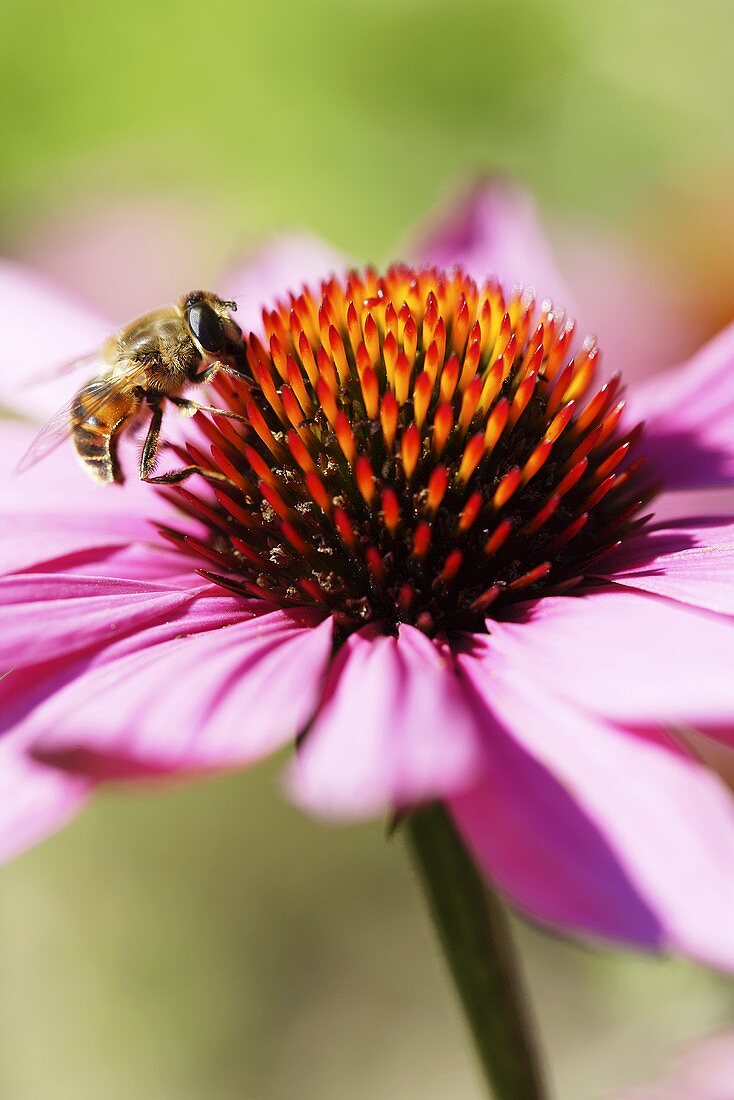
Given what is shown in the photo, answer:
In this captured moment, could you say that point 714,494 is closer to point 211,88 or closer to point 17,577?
point 17,577

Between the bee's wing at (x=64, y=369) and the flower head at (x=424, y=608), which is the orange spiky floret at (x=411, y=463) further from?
the bee's wing at (x=64, y=369)

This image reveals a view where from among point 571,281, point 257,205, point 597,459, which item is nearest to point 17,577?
point 597,459

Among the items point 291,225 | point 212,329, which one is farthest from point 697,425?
point 291,225

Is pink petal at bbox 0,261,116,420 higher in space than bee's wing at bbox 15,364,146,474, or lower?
higher

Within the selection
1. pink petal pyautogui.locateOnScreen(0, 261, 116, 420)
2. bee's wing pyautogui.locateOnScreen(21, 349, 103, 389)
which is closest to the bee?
bee's wing pyautogui.locateOnScreen(21, 349, 103, 389)

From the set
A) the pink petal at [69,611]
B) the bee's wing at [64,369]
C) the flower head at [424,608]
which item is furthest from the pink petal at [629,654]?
the bee's wing at [64,369]

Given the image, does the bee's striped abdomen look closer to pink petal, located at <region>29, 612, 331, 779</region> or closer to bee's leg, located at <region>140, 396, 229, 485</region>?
bee's leg, located at <region>140, 396, 229, 485</region>
